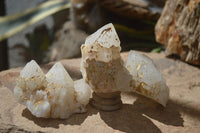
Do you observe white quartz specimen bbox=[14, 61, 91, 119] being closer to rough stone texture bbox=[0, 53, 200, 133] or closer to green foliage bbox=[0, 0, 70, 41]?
rough stone texture bbox=[0, 53, 200, 133]

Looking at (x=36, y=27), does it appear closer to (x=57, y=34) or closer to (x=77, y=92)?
(x=57, y=34)

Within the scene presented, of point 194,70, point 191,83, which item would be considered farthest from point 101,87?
point 194,70

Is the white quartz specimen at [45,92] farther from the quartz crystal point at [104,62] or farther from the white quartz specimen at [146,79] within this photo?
the white quartz specimen at [146,79]

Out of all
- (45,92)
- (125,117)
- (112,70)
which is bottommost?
(125,117)

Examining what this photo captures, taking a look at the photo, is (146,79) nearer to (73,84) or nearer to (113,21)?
(73,84)

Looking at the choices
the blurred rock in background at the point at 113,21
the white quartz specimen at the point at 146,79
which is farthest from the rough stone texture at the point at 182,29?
the white quartz specimen at the point at 146,79

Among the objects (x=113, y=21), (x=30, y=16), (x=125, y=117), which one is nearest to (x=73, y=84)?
(x=125, y=117)
